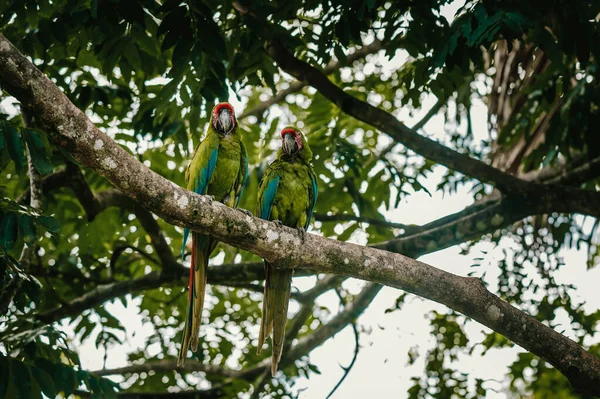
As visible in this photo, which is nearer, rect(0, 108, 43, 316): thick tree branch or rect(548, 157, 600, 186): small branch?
rect(0, 108, 43, 316): thick tree branch

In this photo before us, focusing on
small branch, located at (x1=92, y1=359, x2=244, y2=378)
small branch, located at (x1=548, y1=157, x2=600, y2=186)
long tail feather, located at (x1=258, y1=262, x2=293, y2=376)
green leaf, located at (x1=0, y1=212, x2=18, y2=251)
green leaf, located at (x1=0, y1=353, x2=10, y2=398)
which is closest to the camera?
green leaf, located at (x1=0, y1=212, x2=18, y2=251)

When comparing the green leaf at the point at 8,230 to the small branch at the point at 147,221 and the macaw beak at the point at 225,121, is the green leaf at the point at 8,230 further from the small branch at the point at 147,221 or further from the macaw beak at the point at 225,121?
the small branch at the point at 147,221

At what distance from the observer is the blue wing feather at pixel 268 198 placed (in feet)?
13.3

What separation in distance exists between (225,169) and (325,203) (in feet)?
4.55

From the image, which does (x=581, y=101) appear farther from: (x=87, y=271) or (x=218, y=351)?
(x=87, y=271)

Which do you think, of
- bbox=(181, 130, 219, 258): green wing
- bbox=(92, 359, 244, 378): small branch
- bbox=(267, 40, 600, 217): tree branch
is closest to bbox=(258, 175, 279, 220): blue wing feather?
bbox=(181, 130, 219, 258): green wing

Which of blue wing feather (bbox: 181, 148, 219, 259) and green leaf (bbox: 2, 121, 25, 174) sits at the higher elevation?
blue wing feather (bbox: 181, 148, 219, 259)

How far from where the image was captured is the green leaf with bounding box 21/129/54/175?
2.64 m

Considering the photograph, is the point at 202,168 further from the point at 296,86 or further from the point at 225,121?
the point at 296,86

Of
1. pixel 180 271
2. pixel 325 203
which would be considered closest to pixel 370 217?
pixel 325 203

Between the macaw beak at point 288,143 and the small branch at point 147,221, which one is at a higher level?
the macaw beak at point 288,143

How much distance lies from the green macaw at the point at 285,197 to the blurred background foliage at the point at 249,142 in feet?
1.47

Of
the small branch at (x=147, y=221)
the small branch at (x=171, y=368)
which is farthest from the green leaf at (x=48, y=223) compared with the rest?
the small branch at (x=171, y=368)

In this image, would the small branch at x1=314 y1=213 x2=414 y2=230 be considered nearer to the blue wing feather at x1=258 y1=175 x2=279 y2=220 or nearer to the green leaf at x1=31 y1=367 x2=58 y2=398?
the blue wing feather at x1=258 y1=175 x2=279 y2=220
